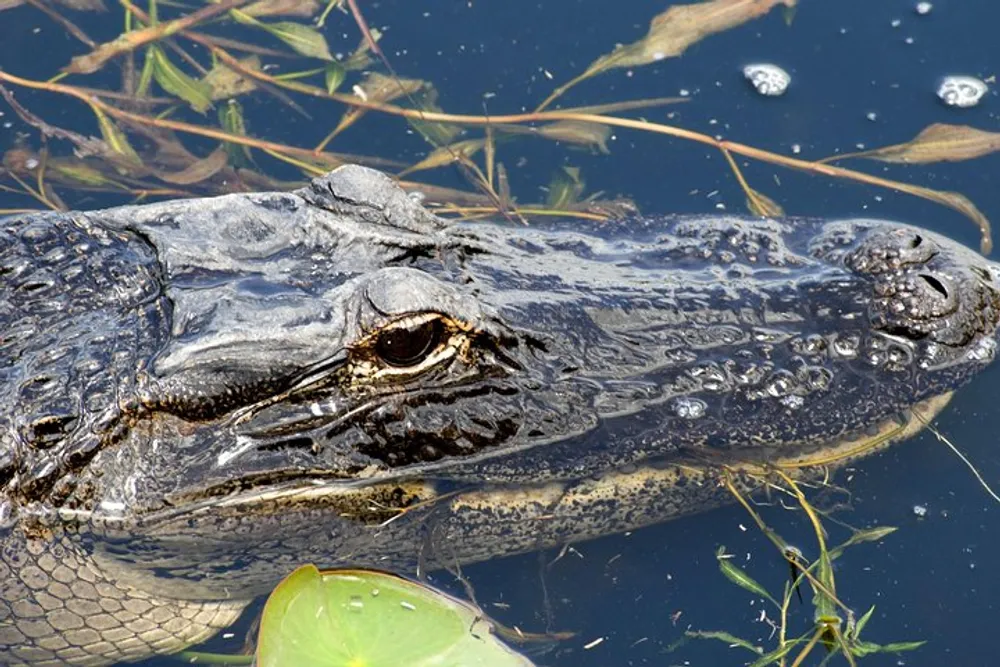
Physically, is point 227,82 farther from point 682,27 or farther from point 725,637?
point 725,637

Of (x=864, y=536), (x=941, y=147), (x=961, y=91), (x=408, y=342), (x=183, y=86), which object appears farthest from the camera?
(x=183, y=86)

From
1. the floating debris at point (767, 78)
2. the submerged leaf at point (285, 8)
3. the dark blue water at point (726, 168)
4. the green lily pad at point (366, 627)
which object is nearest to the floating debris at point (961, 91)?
the dark blue water at point (726, 168)

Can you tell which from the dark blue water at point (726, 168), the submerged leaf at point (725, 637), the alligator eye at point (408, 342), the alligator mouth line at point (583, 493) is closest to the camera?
the alligator eye at point (408, 342)

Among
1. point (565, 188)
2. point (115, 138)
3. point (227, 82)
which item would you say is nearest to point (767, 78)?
point (565, 188)

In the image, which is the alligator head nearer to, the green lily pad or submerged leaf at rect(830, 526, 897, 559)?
the green lily pad

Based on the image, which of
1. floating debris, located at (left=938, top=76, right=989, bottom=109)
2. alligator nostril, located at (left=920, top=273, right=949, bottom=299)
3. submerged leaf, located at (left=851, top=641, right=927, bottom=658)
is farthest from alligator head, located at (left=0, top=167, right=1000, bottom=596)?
floating debris, located at (left=938, top=76, right=989, bottom=109)

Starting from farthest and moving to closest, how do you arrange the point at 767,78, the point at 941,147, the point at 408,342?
the point at 767,78
the point at 941,147
the point at 408,342

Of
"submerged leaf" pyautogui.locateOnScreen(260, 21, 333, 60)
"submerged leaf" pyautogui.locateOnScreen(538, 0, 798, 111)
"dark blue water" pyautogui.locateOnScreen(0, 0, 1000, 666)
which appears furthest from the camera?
"submerged leaf" pyautogui.locateOnScreen(260, 21, 333, 60)

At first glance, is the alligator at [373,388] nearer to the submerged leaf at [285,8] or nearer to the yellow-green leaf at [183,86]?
the yellow-green leaf at [183,86]
